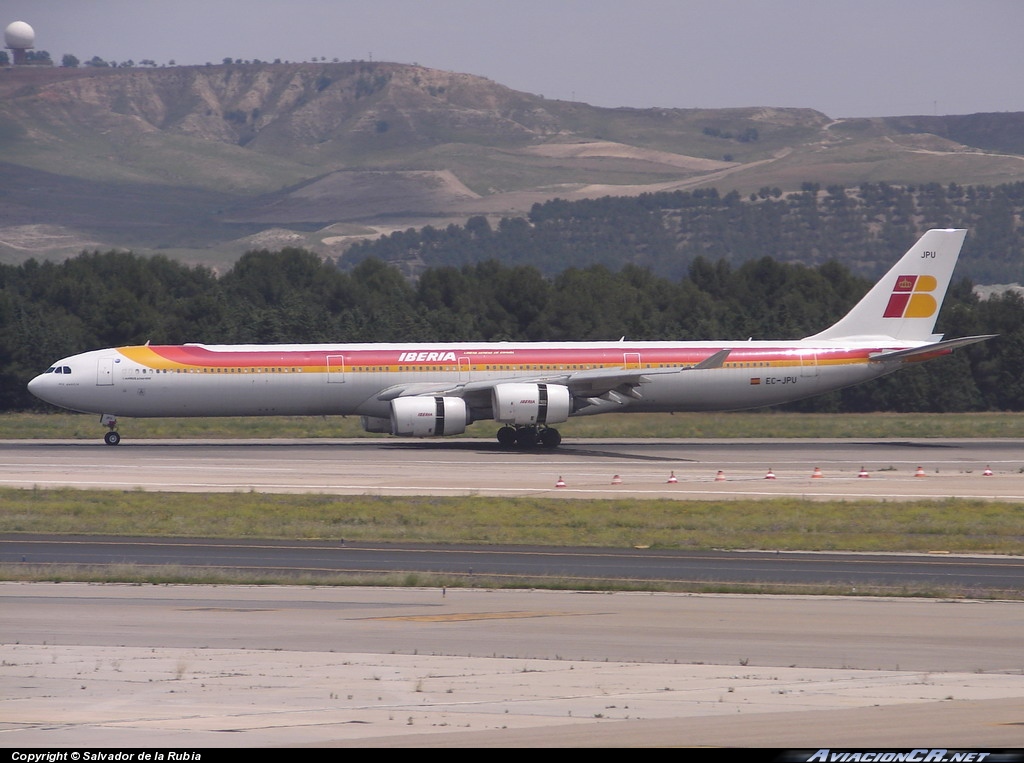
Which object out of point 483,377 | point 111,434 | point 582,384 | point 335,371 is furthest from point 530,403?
point 111,434

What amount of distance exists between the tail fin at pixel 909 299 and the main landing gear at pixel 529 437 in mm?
11913

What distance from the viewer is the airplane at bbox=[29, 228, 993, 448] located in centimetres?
4709

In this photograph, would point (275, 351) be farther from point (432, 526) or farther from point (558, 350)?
point (432, 526)

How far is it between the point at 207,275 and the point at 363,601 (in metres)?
86.5

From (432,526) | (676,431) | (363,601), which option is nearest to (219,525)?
(432,526)

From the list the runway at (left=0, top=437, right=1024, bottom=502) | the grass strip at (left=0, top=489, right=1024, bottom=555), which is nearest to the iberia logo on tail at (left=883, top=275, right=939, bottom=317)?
the runway at (left=0, top=437, right=1024, bottom=502)

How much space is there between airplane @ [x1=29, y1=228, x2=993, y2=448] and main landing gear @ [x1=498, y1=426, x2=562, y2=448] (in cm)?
5

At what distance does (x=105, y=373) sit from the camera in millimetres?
47375

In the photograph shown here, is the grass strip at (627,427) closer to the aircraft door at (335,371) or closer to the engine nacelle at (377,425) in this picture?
A: the engine nacelle at (377,425)

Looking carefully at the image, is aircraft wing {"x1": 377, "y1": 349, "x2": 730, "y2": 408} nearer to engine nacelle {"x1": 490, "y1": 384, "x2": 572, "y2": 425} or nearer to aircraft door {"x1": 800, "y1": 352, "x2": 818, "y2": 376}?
engine nacelle {"x1": 490, "y1": 384, "x2": 572, "y2": 425}

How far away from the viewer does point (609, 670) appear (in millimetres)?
14375

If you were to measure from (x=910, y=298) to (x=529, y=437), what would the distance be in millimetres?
16136

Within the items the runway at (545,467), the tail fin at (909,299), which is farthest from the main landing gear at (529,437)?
the tail fin at (909,299)

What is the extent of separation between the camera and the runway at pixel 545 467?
3597cm
